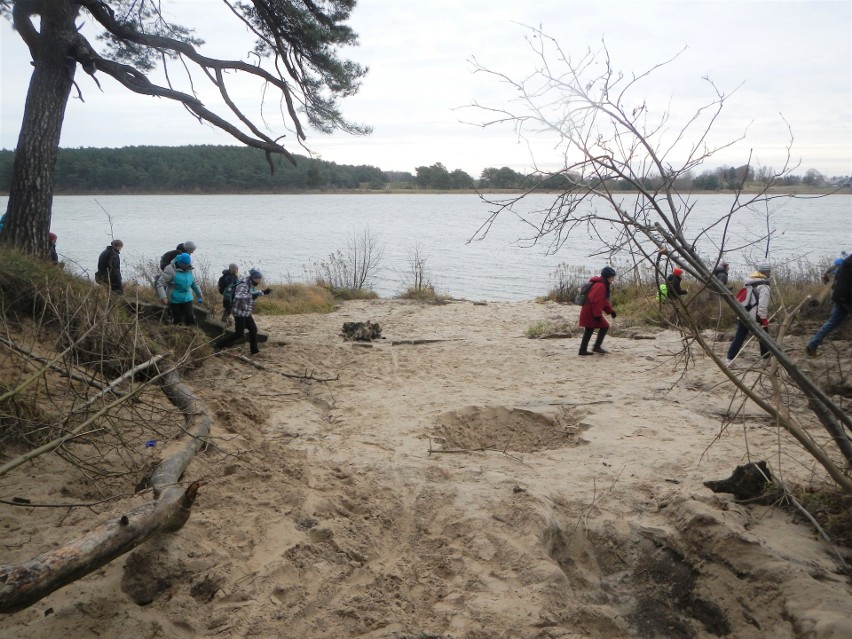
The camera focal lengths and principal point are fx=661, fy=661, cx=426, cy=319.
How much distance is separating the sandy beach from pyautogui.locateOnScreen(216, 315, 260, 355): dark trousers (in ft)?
8.86

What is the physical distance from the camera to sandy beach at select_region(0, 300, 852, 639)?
12.8 ft

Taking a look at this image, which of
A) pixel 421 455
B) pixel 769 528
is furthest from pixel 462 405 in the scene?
pixel 769 528

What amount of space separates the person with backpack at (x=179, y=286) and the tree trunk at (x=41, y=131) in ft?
6.83

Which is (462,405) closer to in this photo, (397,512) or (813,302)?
(397,512)

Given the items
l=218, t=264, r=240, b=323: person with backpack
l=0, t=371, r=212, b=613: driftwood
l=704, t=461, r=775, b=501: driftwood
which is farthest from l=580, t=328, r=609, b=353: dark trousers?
l=0, t=371, r=212, b=613: driftwood

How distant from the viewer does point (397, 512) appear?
5.23 m

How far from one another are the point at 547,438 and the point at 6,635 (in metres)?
5.16

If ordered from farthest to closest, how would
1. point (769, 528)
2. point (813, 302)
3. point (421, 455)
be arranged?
point (813, 302) → point (421, 455) → point (769, 528)

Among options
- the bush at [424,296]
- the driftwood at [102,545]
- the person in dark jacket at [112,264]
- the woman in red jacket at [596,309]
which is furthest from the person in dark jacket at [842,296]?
the person in dark jacket at [112,264]

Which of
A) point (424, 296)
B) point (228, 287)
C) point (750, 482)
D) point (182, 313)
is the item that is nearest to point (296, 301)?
point (424, 296)

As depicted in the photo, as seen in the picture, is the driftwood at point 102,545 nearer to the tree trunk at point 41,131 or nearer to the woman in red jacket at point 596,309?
the tree trunk at point 41,131

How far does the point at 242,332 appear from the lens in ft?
34.1

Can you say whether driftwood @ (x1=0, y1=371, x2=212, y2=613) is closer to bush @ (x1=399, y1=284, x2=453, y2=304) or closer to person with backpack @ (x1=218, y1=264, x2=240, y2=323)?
person with backpack @ (x1=218, y1=264, x2=240, y2=323)

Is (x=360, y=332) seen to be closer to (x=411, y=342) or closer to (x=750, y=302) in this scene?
(x=411, y=342)
